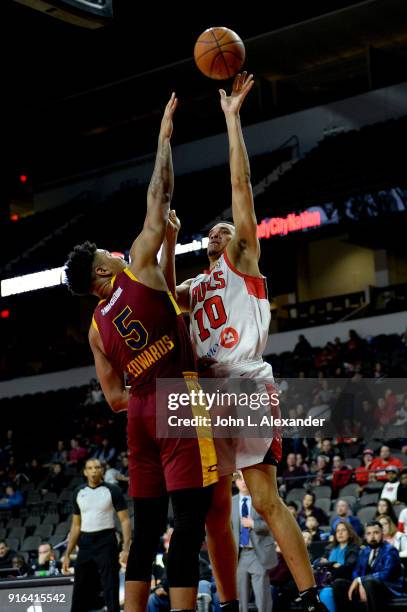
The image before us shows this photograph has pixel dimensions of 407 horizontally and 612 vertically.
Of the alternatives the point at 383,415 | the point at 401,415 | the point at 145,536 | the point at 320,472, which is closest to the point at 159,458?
the point at 145,536

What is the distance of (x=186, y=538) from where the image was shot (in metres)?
4.55

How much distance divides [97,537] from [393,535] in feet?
10.5

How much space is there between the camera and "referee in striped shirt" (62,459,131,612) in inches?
371

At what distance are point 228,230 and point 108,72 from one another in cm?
1711

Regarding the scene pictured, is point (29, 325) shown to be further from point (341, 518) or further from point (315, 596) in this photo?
point (315, 596)

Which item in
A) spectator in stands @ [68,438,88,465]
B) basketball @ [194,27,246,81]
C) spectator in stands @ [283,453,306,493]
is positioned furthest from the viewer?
spectator in stands @ [68,438,88,465]

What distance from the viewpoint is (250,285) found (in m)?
5.34

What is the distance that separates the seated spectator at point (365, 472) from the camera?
12873 millimetres

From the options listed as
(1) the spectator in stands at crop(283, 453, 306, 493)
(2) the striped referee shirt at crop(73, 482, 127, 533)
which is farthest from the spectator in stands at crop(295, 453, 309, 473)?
(2) the striped referee shirt at crop(73, 482, 127, 533)

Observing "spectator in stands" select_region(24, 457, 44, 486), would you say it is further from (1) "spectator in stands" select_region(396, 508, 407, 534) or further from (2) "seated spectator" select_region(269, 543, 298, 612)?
(1) "spectator in stands" select_region(396, 508, 407, 534)

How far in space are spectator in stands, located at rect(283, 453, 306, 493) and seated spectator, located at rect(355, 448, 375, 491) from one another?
33.5 inches

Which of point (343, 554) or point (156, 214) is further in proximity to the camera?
point (343, 554)

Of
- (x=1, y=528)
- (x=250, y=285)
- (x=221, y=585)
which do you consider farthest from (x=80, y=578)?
(x=1, y=528)

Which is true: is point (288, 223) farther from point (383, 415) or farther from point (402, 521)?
point (402, 521)
